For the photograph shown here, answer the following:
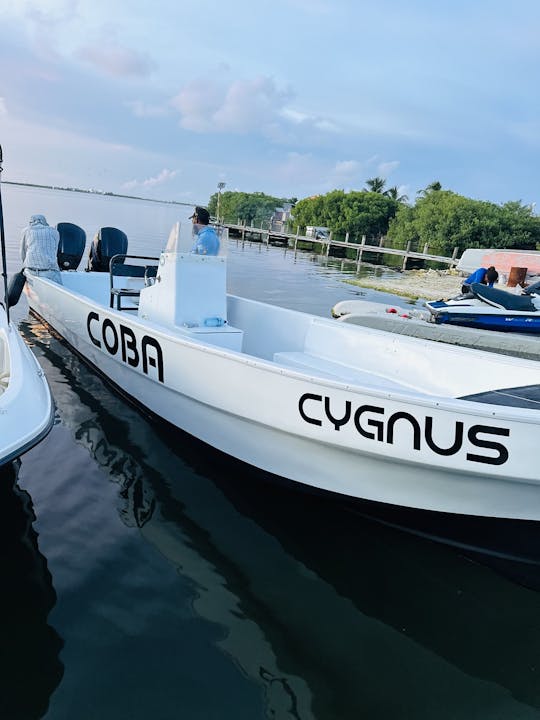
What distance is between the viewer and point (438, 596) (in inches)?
126

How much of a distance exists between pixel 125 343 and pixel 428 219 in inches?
1770

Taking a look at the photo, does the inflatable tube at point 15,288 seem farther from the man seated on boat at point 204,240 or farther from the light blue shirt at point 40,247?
the man seated on boat at point 204,240

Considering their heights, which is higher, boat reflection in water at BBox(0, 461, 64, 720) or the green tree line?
the green tree line

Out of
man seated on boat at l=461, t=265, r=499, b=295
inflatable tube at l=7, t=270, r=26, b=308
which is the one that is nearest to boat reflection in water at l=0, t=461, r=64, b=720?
inflatable tube at l=7, t=270, r=26, b=308

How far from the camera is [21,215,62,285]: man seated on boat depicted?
7852 mm

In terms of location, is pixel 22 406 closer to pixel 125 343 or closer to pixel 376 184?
pixel 125 343

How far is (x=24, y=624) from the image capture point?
2707 mm

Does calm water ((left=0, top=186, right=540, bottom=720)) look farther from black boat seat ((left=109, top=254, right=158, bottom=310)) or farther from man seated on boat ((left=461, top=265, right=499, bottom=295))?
man seated on boat ((left=461, top=265, right=499, bottom=295))

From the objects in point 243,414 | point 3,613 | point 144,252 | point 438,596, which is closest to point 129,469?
point 243,414

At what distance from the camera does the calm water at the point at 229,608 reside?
8.00 ft

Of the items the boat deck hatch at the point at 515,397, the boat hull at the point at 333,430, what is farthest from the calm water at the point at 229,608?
the boat deck hatch at the point at 515,397

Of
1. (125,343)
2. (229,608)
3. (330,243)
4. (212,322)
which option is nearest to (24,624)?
(229,608)

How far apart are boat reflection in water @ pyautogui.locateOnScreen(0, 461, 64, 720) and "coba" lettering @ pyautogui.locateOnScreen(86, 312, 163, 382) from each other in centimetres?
162

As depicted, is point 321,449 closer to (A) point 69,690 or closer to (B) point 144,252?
(A) point 69,690
